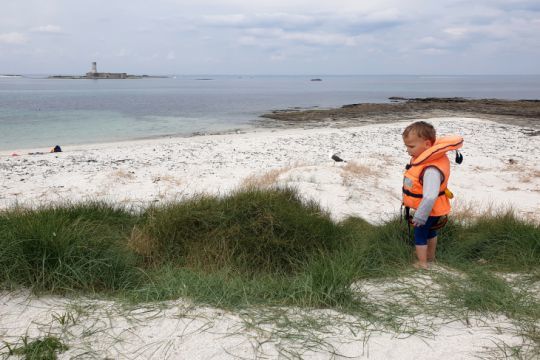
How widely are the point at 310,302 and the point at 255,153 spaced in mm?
9565

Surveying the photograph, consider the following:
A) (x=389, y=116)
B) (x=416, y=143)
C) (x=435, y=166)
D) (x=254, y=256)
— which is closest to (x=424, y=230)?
(x=435, y=166)

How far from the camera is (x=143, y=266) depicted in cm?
419

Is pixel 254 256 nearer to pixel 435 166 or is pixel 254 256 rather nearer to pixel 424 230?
pixel 424 230

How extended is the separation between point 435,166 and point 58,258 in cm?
333

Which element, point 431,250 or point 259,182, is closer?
point 431,250

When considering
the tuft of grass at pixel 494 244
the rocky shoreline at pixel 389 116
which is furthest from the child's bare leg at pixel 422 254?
the rocky shoreline at pixel 389 116

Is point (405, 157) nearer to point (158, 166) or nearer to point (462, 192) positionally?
point (462, 192)

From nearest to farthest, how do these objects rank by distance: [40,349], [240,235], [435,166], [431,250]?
1. [40,349]
2. [435,166]
3. [431,250]
4. [240,235]

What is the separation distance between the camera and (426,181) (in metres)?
3.92

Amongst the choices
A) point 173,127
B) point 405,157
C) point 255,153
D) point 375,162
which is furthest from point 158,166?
point 173,127

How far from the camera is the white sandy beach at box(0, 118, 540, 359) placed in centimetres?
278

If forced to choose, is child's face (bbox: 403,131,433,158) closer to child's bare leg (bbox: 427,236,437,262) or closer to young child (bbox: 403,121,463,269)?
young child (bbox: 403,121,463,269)

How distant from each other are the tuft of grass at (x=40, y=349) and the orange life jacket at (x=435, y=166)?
10.2 feet

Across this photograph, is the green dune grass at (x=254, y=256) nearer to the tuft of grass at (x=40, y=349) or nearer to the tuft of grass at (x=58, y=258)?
the tuft of grass at (x=58, y=258)
